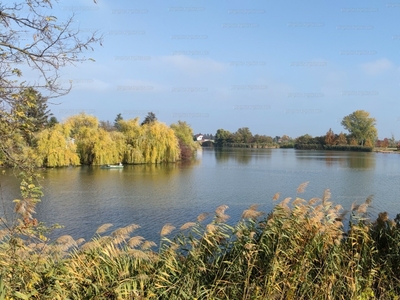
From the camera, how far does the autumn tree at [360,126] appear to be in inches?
2697

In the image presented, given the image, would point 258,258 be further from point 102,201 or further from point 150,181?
point 150,181

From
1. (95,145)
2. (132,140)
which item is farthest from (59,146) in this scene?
(132,140)

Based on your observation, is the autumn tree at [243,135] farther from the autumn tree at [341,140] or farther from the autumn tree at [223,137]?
the autumn tree at [341,140]

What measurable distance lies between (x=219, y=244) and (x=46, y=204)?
1049cm

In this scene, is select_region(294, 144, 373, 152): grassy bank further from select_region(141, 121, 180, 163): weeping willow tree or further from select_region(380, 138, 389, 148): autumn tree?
select_region(141, 121, 180, 163): weeping willow tree

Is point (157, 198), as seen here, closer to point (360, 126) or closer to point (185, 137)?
point (185, 137)

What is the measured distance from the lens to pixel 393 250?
4.00 m

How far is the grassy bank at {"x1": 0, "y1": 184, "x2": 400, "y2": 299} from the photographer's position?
3.23 m

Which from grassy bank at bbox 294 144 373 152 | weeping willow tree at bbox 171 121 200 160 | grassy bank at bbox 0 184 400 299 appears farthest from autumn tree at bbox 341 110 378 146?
grassy bank at bbox 0 184 400 299

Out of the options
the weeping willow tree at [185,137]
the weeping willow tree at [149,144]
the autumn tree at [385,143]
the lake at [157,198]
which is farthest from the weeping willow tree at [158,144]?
the autumn tree at [385,143]

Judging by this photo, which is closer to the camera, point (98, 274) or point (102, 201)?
point (98, 274)

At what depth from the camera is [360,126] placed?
7006 cm

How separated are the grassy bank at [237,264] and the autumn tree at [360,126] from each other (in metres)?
71.7

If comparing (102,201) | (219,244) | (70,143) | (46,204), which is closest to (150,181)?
→ (102,201)
